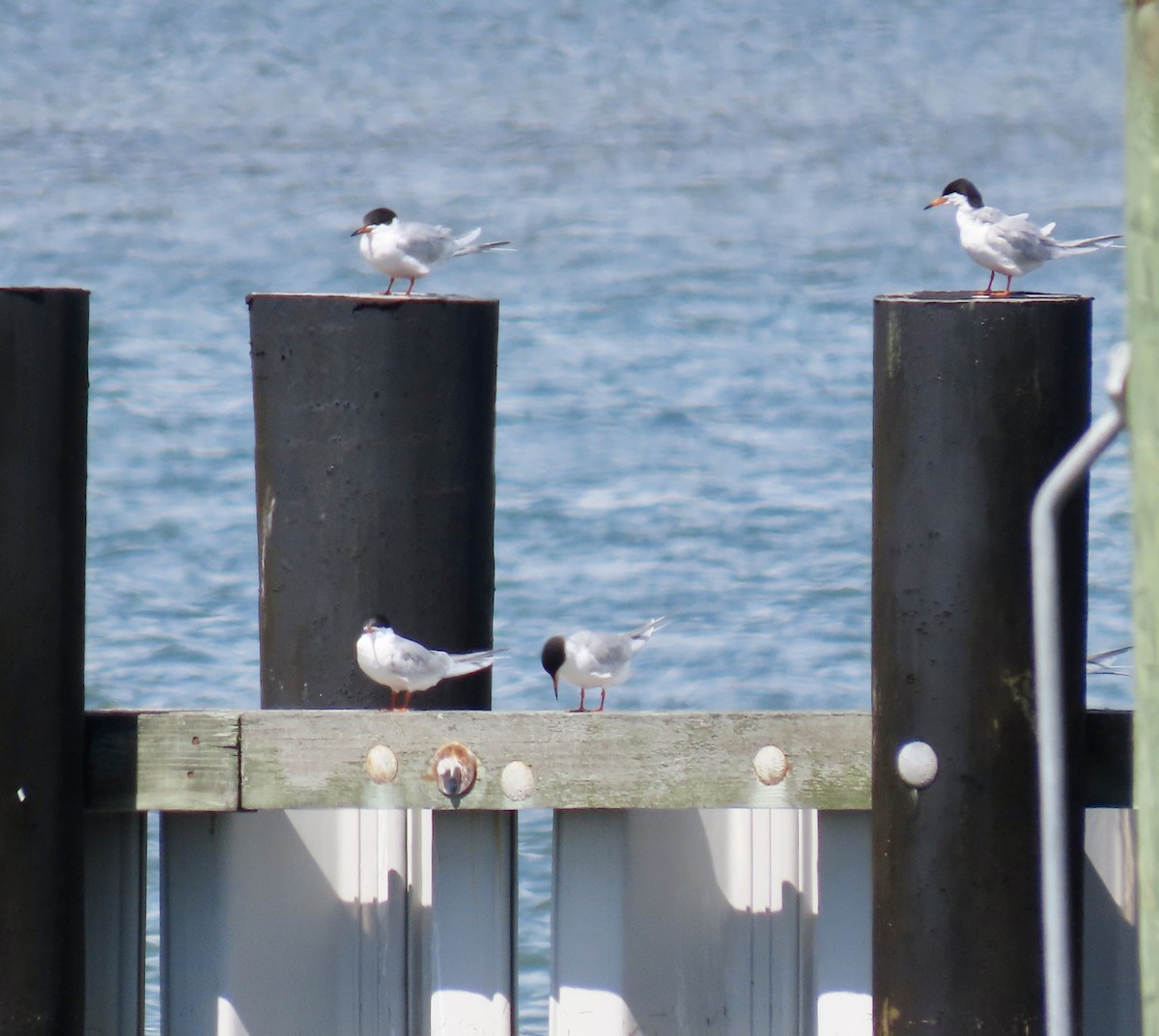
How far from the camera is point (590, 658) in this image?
626 cm

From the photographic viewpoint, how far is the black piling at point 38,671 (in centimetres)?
418

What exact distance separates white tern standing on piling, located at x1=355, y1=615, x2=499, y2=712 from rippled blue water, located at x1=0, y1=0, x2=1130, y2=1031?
144 inches

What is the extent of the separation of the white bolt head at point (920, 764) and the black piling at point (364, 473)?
1066 mm

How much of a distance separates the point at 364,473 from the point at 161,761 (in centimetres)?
71

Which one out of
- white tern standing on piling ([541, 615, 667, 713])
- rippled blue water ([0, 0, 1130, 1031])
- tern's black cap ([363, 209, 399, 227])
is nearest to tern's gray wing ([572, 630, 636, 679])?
white tern standing on piling ([541, 615, 667, 713])

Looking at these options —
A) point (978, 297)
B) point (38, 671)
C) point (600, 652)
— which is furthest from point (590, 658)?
point (978, 297)

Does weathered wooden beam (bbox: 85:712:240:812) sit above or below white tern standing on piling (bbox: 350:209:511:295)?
below

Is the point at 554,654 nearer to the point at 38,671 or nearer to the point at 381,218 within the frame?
the point at 381,218

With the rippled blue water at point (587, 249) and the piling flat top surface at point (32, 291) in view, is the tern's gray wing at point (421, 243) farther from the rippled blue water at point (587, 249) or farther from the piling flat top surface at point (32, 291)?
the piling flat top surface at point (32, 291)

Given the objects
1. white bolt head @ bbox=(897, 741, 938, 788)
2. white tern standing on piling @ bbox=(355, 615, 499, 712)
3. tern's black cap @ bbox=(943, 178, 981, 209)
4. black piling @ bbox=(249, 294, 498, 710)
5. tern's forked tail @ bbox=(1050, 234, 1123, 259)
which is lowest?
white bolt head @ bbox=(897, 741, 938, 788)

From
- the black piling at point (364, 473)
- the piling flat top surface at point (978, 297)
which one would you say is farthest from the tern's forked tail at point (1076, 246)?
the black piling at point (364, 473)

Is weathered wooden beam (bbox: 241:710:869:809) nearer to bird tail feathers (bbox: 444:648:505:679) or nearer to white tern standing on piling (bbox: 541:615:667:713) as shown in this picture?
bird tail feathers (bbox: 444:648:505:679)

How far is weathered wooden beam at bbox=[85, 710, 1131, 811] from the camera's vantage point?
4.19m

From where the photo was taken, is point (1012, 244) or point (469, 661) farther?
point (1012, 244)
